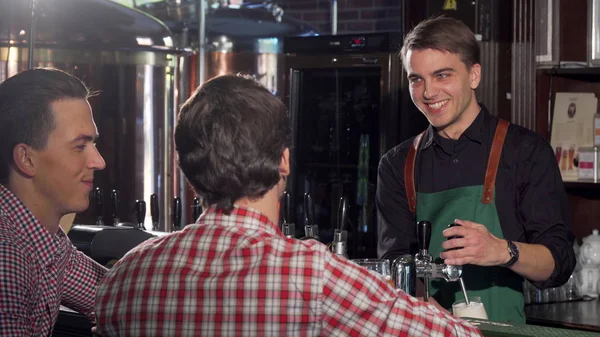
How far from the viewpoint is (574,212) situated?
4031 millimetres

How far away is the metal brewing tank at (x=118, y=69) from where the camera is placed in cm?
496

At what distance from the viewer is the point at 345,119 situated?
462cm

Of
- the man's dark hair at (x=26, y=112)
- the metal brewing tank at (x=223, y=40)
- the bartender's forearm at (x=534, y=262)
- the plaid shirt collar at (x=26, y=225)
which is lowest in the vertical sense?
the bartender's forearm at (x=534, y=262)

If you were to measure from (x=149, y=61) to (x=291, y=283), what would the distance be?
4.11 meters

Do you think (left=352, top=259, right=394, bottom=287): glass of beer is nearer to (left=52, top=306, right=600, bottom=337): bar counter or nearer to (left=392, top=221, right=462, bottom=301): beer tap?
(left=392, top=221, right=462, bottom=301): beer tap

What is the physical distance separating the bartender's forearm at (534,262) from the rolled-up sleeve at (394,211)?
399 millimetres

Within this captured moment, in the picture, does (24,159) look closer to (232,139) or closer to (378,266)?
(232,139)

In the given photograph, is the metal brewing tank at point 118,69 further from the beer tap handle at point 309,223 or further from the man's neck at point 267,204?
the man's neck at point 267,204

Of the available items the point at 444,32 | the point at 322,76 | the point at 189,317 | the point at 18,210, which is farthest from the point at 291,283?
the point at 322,76

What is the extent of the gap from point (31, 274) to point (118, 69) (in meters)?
3.52

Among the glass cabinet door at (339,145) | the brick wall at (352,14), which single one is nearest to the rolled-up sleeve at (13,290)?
the glass cabinet door at (339,145)

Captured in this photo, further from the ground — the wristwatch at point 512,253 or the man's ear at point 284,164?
the man's ear at point 284,164

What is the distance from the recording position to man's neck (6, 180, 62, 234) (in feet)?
6.22

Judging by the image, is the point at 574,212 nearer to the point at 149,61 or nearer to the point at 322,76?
the point at 322,76
